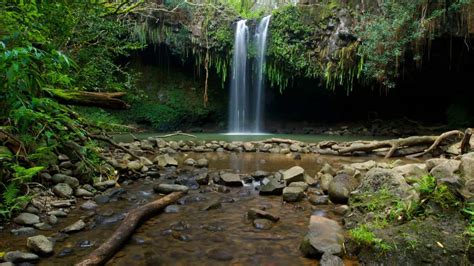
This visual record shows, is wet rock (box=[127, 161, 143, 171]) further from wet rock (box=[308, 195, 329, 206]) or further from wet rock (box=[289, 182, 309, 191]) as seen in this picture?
wet rock (box=[308, 195, 329, 206])

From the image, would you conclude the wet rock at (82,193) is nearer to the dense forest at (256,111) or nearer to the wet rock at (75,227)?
the dense forest at (256,111)

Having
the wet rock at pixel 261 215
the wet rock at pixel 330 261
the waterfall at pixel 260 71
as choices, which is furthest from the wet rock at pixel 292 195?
the waterfall at pixel 260 71

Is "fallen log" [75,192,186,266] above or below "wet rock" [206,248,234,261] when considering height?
above

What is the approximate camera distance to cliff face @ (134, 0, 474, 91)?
977 centimetres

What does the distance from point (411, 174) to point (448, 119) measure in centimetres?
1307

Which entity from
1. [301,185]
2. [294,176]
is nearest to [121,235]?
[301,185]

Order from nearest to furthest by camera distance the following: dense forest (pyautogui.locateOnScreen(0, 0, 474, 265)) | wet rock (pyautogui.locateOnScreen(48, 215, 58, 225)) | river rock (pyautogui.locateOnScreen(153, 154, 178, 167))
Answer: dense forest (pyautogui.locateOnScreen(0, 0, 474, 265)) → wet rock (pyautogui.locateOnScreen(48, 215, 58, 225)) → river rock (pyautogui.locateOnScreen(153, 154, 178, 167))

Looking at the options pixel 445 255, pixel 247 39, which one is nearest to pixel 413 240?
pixel 445 255

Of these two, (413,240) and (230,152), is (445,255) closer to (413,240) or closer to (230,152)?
(413,240)

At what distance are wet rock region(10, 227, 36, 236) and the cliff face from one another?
7389 millimetres

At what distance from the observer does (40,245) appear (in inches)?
95.0

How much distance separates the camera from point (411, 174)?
3453mm

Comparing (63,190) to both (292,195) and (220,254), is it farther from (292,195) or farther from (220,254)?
(292,195)

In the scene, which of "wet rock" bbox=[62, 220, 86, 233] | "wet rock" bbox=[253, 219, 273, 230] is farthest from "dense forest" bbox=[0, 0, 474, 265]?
"wet rock" bbox=[62, 220, 86, 233]
